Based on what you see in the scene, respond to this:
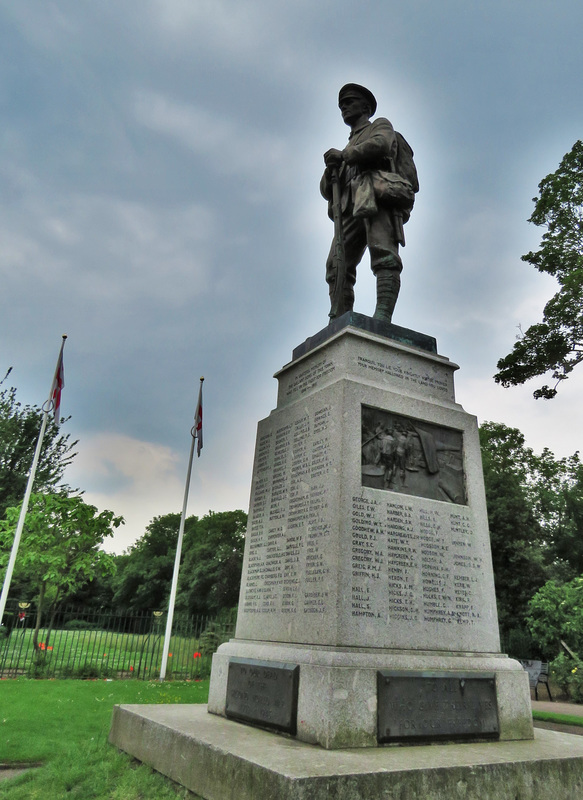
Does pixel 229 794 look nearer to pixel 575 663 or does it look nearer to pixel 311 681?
pixel 311 681

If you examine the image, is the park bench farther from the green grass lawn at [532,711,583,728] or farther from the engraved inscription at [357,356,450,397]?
the engraved inscription at [357,356,450,397]

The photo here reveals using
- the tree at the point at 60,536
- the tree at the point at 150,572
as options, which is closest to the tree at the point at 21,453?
the tree at the point at 60,536

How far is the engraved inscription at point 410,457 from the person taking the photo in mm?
5359

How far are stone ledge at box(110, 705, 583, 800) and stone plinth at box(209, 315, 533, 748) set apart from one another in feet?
1.31

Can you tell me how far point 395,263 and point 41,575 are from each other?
17.4 metres

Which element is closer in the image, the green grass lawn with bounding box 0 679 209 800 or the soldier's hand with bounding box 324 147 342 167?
the green grass lawn with bounding box 0 679 209 800

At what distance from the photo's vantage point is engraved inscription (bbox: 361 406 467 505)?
5.36 m

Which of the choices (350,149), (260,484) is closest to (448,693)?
(260,484)

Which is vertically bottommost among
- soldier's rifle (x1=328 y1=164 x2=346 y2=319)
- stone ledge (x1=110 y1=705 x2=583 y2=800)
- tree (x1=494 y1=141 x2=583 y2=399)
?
stone ledge (x1=110 y1=705 x2=583 y2=800)

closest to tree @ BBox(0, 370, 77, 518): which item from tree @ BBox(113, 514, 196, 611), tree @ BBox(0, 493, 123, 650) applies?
tree @ BBox(0, 493, 123, 650)

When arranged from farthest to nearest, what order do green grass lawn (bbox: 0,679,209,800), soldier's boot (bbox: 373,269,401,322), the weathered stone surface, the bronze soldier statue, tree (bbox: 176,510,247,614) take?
1. tree (bbox: 176,510,247,614)
2. the bronze soldier statue
3. soldier's boot (bbox: 373,269,401,322)
4. the weathered stone surface
5. green grass lawn (bbox: 0,679,209,800)

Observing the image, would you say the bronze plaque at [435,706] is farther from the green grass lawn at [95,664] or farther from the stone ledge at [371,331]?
the green grass lawn at [95,664]

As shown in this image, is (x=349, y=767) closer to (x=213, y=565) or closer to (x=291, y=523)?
(x=291, y=523)

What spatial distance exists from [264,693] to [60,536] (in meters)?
16.1
